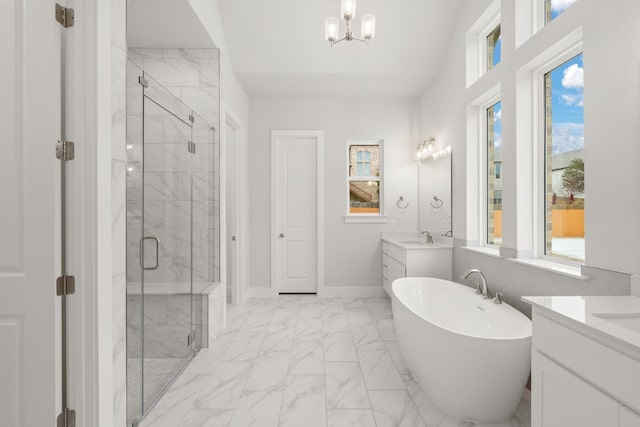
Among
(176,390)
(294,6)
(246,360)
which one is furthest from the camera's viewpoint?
(294,6)

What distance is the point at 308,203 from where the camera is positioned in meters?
4.50

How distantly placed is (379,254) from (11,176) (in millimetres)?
3806

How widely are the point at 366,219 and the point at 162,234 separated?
280 centimetres

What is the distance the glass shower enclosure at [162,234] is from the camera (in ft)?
6.10

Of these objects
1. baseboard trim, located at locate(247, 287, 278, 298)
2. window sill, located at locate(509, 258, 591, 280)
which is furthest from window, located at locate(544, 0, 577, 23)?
baseboard trim, located at locate(247, 287, 278, 298)

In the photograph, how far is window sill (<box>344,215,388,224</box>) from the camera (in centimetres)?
440

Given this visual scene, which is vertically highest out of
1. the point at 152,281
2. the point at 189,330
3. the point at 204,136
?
the point at 204,136

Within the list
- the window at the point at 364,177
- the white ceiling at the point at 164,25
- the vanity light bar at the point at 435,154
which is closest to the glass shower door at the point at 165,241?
the white ceiling at the point at 164,25

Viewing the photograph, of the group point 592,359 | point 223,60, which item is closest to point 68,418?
point 592,359

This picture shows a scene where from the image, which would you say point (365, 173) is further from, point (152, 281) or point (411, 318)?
point (152, 281)

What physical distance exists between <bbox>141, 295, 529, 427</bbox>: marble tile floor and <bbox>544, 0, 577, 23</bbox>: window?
2.47 m

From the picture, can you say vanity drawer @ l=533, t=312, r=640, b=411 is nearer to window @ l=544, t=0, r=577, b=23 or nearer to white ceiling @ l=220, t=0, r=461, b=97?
window @ l=544, t=0, r=577, b=23

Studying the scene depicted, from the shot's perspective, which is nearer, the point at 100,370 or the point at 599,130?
the point at 100,370

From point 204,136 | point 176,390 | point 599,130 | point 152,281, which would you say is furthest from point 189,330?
point 599,130
